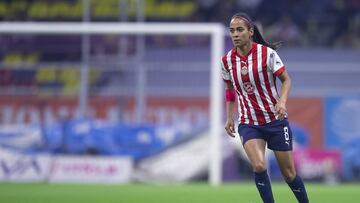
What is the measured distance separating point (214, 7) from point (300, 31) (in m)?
2.46

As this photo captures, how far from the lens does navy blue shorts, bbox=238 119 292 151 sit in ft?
29.2

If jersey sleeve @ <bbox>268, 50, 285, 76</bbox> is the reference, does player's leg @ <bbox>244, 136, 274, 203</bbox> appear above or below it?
below

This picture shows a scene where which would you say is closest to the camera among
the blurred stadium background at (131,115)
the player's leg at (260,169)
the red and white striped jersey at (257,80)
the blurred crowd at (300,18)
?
the player's leg at (260,169)

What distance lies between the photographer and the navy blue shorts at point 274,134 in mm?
8898

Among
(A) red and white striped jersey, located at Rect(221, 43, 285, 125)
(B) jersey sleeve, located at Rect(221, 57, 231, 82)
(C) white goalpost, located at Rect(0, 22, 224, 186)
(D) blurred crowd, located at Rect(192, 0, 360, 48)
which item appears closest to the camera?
(A) red and white striped jersey, located at Rect(221, 43, 285, 125)

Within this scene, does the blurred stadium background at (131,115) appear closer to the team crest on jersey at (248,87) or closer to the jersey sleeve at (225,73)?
the jersey sleeve at (225,73)

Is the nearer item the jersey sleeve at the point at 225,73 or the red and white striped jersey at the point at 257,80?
the red and white striped jersey at the point at 257,80

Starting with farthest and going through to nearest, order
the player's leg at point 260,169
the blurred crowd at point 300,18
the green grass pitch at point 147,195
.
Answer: the blurred crowd at point 300,18 < the green grass pitch at point 147,195 < the player's leg at point 260,169

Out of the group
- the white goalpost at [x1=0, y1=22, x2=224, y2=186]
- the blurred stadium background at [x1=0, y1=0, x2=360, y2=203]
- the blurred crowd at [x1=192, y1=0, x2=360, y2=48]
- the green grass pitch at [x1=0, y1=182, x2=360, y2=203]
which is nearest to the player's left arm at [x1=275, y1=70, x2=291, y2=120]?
the green grass pitch at [x1=0, y1=182, x2=360, y2=203]

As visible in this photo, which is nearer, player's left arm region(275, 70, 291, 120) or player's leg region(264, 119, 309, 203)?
player's left arm region(275, 70, 291, 120)

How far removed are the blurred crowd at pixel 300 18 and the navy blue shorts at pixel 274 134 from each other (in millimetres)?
14131

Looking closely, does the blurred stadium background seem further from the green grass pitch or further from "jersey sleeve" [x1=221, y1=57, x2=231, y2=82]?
"jersey sleeve" [x1=221, y1=57, x2=231, y2=82]

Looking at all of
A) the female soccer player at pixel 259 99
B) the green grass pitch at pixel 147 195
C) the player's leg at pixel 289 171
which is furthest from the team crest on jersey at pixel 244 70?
the green grass pitch at pixel 147 195

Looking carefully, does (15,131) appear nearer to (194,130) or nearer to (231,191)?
(194,130)
